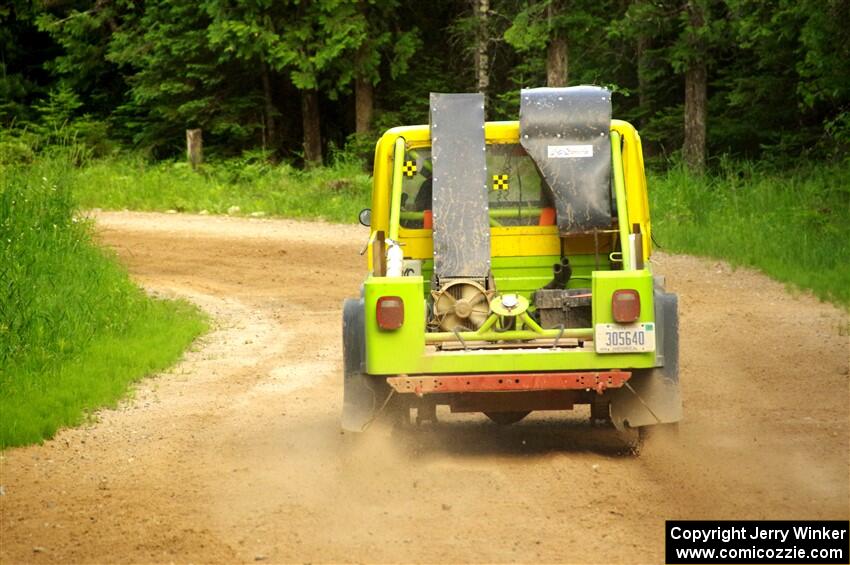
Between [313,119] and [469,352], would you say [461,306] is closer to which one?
[469,352]

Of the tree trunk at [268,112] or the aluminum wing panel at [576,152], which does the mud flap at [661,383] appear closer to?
the aluminum wing panel at [576,152]

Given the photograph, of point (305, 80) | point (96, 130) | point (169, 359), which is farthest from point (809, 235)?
point (96, 130)

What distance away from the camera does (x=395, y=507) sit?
24.7 ft

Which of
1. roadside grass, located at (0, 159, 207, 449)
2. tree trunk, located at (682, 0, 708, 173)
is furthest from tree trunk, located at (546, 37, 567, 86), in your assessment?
roadside grass, located at (0, 159, 207, 449)

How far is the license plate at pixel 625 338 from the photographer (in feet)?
27.5

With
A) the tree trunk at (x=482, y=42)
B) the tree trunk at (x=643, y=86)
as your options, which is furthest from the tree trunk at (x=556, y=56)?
the tree trunk at (x=482, y=42)

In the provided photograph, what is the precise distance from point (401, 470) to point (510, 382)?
77 centimetres

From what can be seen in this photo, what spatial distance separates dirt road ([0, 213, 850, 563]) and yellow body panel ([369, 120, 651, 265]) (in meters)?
1.17

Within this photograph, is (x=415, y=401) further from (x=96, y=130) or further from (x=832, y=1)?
(x=96, y=130)

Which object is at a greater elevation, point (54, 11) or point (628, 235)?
point (54, 11)

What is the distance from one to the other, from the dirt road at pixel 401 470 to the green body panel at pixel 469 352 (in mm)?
550

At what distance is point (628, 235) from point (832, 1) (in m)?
11.1

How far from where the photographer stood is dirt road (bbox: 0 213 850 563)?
6910 millimetres

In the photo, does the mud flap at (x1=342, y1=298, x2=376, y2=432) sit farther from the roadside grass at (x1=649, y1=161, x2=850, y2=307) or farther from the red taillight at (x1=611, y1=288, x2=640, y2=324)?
the roadside grass at (x1=649, y1=161, x2=850, y2=307)
